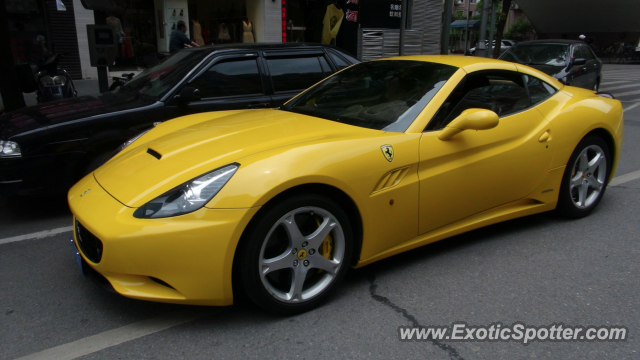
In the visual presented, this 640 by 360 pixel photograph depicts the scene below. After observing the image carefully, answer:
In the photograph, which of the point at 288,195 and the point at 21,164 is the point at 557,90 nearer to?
the point at 288,195

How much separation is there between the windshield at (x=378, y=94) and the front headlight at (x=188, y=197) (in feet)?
3.62

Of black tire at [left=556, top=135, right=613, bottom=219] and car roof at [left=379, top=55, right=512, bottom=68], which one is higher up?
car roof at [left=379, top=55, right=512, bottom=68]

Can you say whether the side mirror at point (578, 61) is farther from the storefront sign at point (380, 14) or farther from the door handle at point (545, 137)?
the door handle at point (545, 137)

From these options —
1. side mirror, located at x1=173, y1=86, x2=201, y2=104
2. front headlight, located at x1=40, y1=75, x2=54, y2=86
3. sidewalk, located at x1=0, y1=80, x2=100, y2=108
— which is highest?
side mirror, located at x1=173, y1=86, x2=201, y2=104

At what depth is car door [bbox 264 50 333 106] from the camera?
5430 mm

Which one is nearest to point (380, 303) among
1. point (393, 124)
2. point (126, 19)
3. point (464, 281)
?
point (464, 281)

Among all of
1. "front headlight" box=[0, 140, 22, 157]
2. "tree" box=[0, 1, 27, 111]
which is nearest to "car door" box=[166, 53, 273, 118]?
"front headlight" box=[0, 140, 22, 157]

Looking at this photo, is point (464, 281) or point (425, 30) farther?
point (425, 30)

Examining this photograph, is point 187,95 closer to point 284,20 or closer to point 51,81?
point 51,81

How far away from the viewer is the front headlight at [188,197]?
7.99 ft

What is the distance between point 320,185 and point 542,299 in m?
1.51

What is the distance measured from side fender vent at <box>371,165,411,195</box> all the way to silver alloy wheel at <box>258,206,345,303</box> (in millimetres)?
348

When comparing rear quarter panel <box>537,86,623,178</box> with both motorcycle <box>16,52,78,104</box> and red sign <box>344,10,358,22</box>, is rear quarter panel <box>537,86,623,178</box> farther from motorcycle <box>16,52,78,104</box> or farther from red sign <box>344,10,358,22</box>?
red sign <box>344,10,358,22</box>

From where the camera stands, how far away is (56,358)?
2410 millimetres
